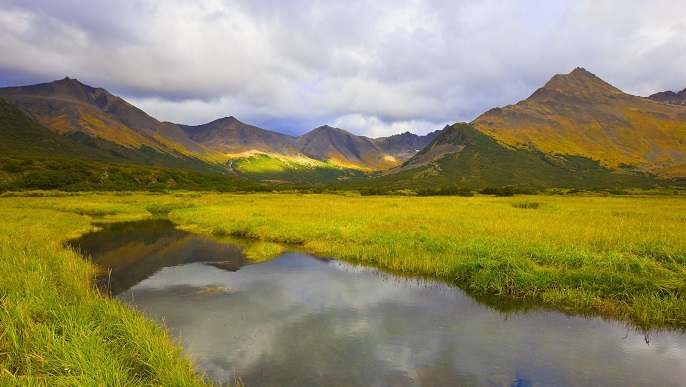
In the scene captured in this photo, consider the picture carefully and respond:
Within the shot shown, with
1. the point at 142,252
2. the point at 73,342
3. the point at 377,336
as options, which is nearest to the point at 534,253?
the point at 377,336

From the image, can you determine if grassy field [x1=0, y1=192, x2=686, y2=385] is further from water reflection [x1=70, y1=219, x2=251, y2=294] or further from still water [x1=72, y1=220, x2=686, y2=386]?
still water [x1=72, y1=220, x2=686, y2=386]

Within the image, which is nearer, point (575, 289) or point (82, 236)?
point (575, 289)

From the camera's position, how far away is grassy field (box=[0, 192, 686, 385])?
26.7 feet

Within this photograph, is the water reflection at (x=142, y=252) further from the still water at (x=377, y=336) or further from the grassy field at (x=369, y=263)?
the grassy field at (x=369, y=263)

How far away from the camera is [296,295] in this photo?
16250mm

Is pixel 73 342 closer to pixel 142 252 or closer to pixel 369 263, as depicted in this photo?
pixel 369 263

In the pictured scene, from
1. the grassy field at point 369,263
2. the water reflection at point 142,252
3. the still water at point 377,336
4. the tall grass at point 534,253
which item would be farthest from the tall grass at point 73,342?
the tall grass at point 534,253

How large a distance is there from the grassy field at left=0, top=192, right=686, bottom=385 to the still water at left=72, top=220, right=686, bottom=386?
5.31 feet

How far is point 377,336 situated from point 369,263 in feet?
33.2

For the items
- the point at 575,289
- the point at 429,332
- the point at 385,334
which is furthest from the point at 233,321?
the point at 575,289

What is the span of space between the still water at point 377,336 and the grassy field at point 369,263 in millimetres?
1618

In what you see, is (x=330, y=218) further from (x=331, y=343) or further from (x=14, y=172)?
(x=14, y=172)

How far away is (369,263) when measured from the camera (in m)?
22.0

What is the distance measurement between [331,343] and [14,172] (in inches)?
4503
